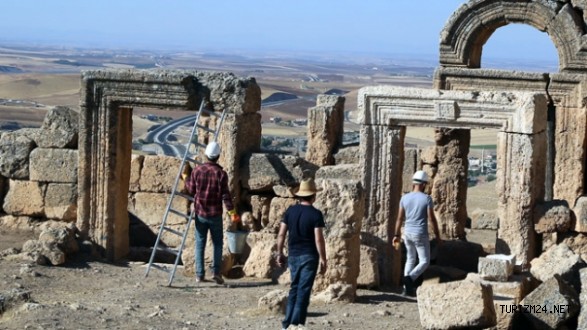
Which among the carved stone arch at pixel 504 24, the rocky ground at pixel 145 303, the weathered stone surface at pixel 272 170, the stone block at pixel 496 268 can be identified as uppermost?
the carved stone arch at pixel 504 24

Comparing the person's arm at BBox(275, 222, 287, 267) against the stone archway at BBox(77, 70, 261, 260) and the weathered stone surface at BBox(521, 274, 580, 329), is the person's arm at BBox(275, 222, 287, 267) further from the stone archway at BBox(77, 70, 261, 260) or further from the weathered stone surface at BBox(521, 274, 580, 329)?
the stone archway at BBox(77, 70, 261, 260)

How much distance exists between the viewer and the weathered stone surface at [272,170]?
625 inches

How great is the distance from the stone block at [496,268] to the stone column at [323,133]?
5157mm

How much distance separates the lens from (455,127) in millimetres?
14461

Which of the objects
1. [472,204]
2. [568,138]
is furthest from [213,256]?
[472,204]

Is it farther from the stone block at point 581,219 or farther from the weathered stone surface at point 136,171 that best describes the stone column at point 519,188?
the weathered stone surface at point 136,171

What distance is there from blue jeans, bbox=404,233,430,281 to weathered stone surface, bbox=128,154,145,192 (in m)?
5.10

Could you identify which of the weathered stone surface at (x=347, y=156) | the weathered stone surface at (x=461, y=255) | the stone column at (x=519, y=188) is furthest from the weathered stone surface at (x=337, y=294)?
the weathered stone surface at (x=347, y=156)

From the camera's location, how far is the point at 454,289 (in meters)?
11.2

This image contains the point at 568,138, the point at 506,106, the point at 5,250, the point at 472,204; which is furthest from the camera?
the point at 472,204

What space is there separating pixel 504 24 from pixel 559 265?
7.36 m

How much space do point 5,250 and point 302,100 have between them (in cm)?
8693

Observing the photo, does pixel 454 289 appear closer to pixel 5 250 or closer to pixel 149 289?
pixel 149 289

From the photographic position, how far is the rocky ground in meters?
12.1
